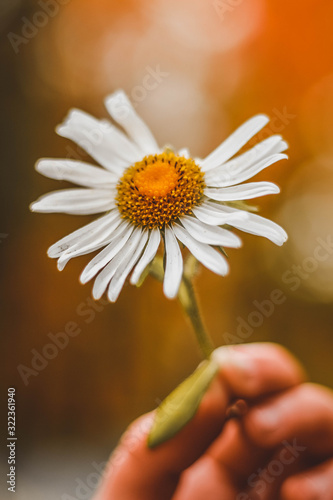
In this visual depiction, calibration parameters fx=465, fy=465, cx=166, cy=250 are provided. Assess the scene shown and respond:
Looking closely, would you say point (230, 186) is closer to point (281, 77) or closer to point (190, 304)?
point (190, 304)

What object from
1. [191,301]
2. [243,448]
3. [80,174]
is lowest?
[243,448]

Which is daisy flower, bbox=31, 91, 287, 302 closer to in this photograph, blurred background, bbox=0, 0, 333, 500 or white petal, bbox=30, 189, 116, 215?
white petal, bbox=30, 189, 116, 215

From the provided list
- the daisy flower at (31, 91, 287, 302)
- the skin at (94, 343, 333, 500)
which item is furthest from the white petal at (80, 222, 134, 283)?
the skin at (94, 343, 333, 500)

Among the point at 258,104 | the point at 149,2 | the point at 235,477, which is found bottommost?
the point at 235,477

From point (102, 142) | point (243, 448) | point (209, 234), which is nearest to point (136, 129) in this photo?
point (102, 142)

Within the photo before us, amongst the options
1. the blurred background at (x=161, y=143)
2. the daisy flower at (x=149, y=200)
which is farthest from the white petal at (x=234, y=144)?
the blurred background at (x=161, y=143)

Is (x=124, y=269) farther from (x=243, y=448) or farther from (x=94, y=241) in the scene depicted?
(x=243, y=448)

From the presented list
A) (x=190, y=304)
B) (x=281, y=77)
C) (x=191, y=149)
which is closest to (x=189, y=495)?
(x=190, y=304)
